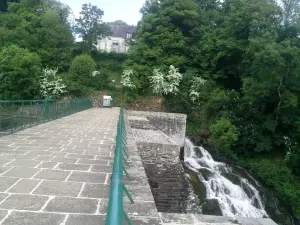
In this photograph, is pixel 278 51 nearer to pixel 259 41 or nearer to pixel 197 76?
pixel 259 41

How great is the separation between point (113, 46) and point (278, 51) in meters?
36.8

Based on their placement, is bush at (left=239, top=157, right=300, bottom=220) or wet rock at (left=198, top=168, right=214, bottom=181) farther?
bush at (left=239, top=157, right=300, bottom=220)

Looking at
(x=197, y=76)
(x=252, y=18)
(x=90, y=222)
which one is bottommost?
(x=90, y=222)

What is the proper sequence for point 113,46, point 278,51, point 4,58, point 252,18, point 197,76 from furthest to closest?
point 113,46, point 197,76, point 4,58, point 252,18, point 278,51

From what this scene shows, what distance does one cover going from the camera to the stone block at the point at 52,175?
362 centimetres

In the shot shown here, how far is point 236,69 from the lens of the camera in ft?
82.9

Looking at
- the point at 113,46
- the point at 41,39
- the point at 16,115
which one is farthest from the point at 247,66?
the point at 113,46

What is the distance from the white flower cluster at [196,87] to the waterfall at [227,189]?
9.92 m

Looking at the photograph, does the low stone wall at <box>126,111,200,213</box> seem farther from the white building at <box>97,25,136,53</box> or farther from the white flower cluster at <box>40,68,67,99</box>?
the white building at <box>97,25,136,53</box>

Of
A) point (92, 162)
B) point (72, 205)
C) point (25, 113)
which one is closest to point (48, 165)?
point (92, 162)

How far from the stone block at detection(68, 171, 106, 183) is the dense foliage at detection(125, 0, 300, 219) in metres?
13.9

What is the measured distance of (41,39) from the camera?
3372 cm

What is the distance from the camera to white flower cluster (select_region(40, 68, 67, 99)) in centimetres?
2795

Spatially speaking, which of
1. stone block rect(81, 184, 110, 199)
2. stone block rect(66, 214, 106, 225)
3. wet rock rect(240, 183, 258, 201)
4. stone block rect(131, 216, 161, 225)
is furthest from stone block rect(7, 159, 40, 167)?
wet rock rect(240, 183, 258, 201)
